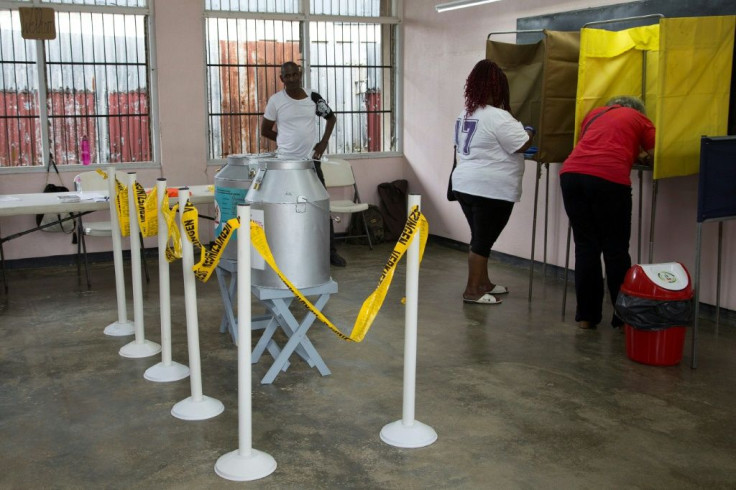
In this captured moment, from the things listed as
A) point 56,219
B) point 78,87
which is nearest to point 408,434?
point 56,219

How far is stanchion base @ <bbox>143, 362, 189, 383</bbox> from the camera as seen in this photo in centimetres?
413

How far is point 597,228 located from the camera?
485 centimetres

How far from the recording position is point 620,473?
310cm

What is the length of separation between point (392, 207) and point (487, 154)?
309 centimetres

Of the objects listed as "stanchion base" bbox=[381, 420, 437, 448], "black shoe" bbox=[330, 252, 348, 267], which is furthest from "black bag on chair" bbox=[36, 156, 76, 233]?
"stanchion base" bbox=[381, 420, 437, 448]

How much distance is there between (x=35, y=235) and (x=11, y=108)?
1157 mm

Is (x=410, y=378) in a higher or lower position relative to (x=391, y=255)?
lower

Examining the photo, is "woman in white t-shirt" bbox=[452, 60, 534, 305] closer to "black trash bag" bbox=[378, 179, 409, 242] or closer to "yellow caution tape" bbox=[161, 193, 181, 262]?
"yellow caution tape" bbox=[161, 193, 181, 262]

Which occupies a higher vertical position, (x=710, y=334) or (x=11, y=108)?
(x=11, y=108)

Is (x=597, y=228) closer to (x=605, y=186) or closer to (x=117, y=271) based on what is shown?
(x=605, y=186)

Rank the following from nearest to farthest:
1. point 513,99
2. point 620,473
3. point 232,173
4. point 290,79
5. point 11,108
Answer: point 620,473 < point 232,173 < point 513,99 < point 290,79 < point 11,108

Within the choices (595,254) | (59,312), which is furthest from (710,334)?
(59,312)

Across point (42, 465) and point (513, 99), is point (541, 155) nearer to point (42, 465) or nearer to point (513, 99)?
point (513, 99)

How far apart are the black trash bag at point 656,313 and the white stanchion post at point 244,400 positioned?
2.25 metres
